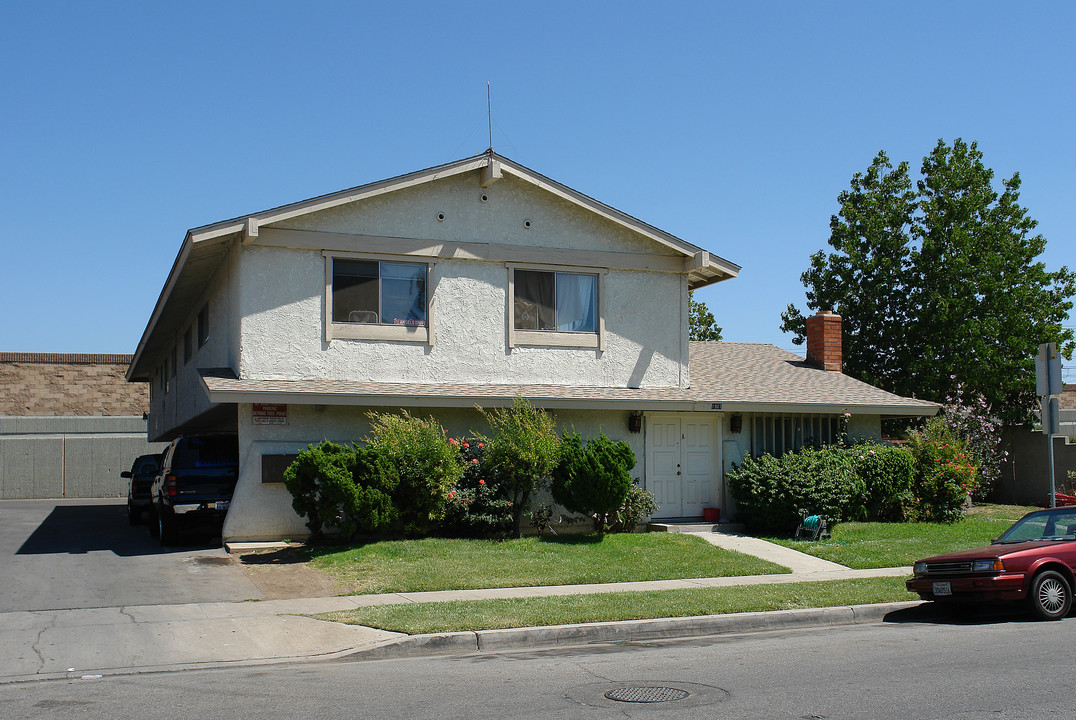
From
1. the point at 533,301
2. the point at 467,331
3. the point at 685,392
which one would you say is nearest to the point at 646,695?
the point at 467,331

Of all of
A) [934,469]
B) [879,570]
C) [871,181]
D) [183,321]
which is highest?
[871,181]

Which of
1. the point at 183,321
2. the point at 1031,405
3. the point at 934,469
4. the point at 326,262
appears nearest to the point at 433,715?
the point at 326,262

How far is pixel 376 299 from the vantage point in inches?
679

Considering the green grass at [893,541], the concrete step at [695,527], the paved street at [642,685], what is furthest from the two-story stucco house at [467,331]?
the paved street at [642,685]

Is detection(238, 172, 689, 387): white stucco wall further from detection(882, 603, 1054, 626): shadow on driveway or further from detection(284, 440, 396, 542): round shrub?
detection(882, 603, 1054, 626): shadow on driveway

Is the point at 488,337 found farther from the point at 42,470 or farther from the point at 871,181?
the point at 42,470

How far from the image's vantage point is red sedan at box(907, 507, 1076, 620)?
10.7 meters

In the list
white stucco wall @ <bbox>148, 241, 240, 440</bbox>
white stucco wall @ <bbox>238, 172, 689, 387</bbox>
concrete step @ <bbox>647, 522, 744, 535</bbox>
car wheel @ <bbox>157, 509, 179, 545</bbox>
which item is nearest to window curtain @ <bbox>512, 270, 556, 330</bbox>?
white stucco wall @ <bbox>238, 172, 689, 387</bbox>

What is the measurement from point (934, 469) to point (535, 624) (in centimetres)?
1258

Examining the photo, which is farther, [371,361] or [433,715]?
[371,361]

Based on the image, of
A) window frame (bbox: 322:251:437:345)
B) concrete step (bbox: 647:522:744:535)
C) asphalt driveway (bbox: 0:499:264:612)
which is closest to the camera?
asphalt driveway (bbox: 0:499:264:612)

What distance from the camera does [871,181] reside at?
101 ft

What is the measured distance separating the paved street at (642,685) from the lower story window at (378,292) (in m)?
8.91

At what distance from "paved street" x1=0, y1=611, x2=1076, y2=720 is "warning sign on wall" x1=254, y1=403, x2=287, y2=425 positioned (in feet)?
25.7
